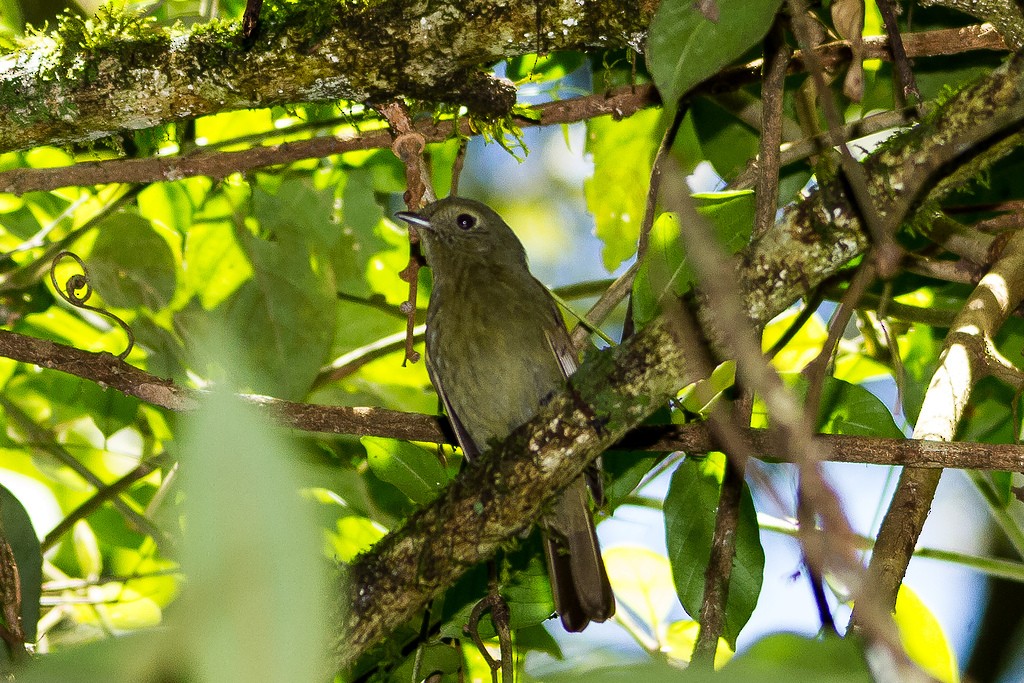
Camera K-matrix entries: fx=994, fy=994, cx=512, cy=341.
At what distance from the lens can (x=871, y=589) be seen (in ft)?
2.47

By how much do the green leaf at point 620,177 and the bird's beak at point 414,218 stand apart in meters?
0.66

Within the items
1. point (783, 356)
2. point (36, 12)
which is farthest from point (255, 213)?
point (783, 356)

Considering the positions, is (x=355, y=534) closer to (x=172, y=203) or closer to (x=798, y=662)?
(x=172, y=203)

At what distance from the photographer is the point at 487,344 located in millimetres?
3869

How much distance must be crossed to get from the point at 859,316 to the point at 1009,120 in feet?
6.53

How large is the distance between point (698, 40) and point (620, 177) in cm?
200

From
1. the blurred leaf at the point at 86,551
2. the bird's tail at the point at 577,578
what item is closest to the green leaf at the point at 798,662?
the bird's tail at the point at 577,578

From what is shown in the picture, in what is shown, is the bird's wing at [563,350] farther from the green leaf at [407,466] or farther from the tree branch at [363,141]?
the green leaf at [407,466]

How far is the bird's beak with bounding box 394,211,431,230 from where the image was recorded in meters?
3.87

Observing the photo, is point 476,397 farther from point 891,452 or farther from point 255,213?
point 891,452

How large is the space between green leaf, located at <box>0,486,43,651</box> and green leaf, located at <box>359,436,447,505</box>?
1059mm

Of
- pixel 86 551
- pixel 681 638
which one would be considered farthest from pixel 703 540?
pixel 86 551

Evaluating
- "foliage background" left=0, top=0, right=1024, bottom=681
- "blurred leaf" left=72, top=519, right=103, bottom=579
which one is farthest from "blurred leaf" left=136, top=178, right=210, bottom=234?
"blurred leaf" left=72, top=519, right=103, bottom=579

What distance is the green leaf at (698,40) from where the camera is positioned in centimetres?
192
